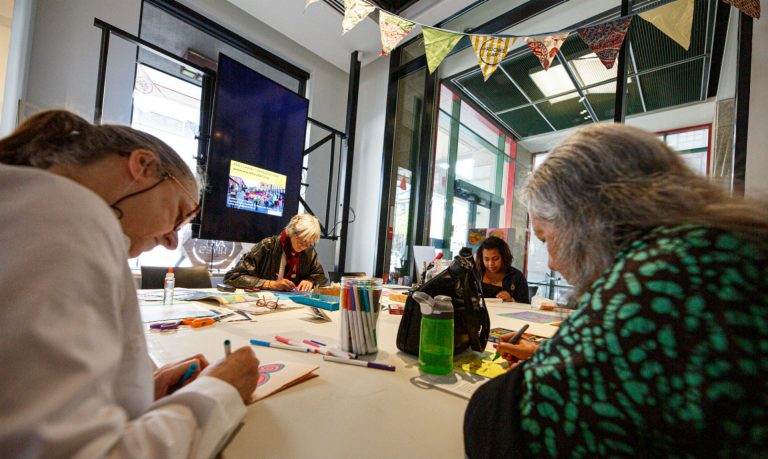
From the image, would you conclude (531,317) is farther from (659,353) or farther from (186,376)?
(186,376)

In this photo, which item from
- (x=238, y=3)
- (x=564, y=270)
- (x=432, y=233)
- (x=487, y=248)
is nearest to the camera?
(x=564, y=270)

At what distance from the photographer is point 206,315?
4.22 ft

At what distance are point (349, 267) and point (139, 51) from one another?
12.0 feet

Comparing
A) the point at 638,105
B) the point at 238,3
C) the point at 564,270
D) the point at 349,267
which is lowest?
the point at 349,267

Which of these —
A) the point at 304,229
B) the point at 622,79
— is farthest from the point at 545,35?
the point at 304,229

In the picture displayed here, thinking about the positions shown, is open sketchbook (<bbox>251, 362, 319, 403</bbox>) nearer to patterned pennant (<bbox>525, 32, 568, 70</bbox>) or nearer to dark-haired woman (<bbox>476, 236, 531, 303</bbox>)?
dark-haired woman (<bbox>476, 236, 531, 303</bbox>)

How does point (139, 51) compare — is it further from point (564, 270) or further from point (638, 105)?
point (638, 105)

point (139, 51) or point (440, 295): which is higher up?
point (139, 51)

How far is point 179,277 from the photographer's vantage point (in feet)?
7.70

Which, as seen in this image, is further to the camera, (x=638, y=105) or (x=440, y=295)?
(x=638, y=105)

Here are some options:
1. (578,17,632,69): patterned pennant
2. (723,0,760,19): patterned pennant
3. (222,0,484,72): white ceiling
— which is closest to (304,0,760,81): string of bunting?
(578,17,632,69): patterned pennant

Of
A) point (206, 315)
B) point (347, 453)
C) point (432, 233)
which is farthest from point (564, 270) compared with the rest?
point (432, 233)

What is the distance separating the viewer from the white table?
0.52m

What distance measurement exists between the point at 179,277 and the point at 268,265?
0.64m
